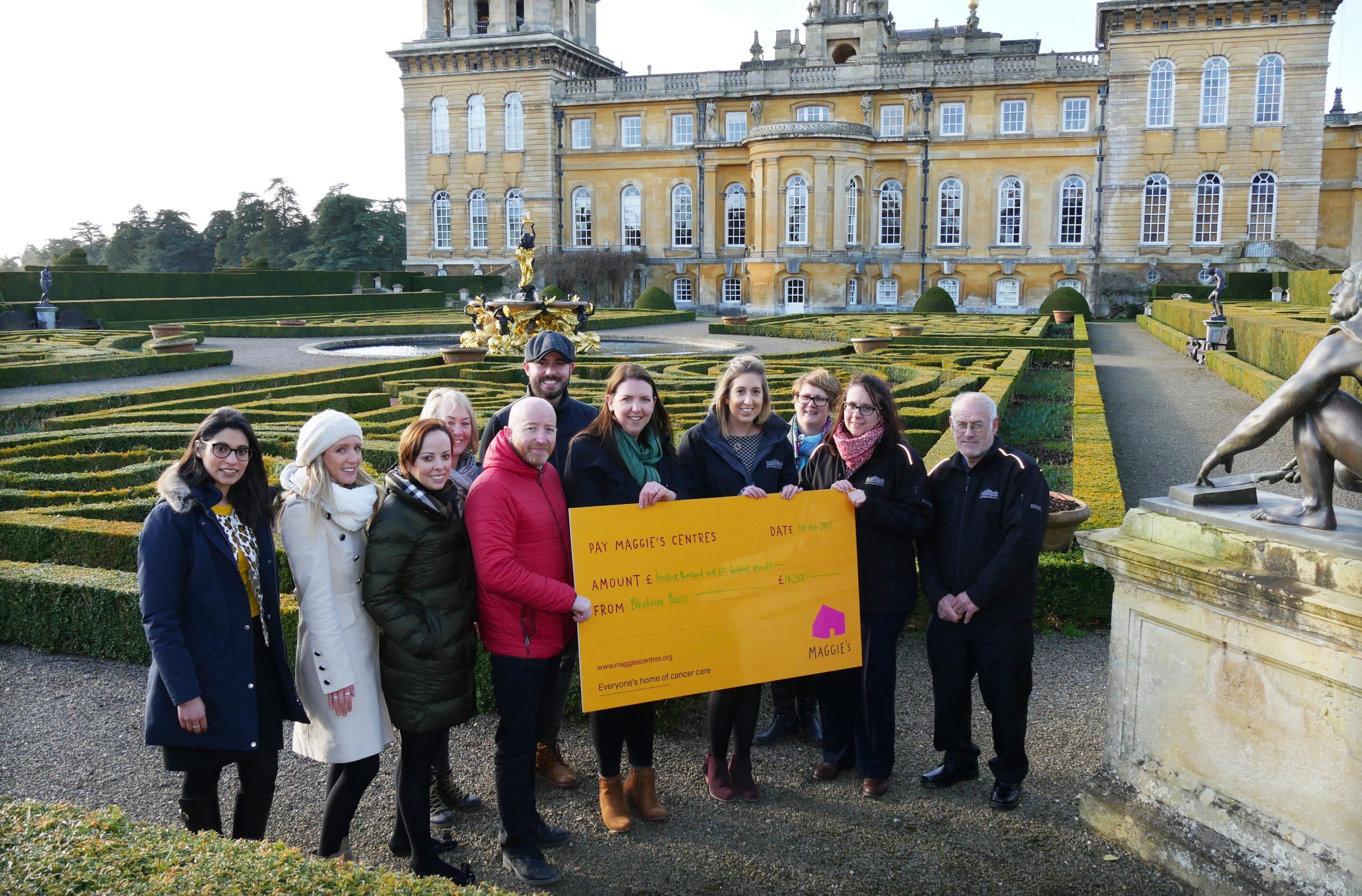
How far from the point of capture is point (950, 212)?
35656mm

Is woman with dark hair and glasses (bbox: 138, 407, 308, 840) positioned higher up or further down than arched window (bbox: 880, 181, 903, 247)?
further down

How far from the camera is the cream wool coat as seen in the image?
3174 millimetres

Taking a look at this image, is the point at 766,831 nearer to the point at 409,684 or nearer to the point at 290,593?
the point at 409,684

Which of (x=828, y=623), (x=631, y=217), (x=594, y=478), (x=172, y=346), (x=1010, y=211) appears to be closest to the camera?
(x=594, y=478)

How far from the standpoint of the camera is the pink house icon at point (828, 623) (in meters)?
3.84

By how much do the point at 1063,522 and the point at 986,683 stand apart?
2.05m

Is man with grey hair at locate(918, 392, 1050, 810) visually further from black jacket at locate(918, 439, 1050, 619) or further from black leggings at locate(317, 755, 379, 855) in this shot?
black leggings at locate(317, 755, 379, 855)

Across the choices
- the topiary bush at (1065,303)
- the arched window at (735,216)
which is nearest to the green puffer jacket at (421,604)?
the topiary bush at (1065,303)

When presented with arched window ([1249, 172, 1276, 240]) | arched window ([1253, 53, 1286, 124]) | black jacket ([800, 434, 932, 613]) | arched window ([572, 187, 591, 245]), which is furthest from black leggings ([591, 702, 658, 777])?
arched window ([572, 187, 591, 245])

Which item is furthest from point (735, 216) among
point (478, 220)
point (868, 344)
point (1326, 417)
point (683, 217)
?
point (1326, 417)

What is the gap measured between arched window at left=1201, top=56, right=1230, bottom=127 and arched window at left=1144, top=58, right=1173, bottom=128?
3.07ft

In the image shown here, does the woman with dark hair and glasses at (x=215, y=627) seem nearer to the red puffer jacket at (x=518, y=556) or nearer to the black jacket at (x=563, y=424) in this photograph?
the red puffer jacket at (x=518, y=556)

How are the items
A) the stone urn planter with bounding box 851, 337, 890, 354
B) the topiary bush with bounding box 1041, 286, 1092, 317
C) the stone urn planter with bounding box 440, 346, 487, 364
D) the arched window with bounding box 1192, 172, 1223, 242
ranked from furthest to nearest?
the arched window with bounding box 1192, 172, 1223, 242 < the topiary bush with bounding box 1041, 286, 1092, 317 < the stone urn planter with bounding box 851, 337, 890, 354 < the stone urn planter with bounding box 440, 346, 487, 364

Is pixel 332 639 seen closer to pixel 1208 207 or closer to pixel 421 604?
pixel 421 604
